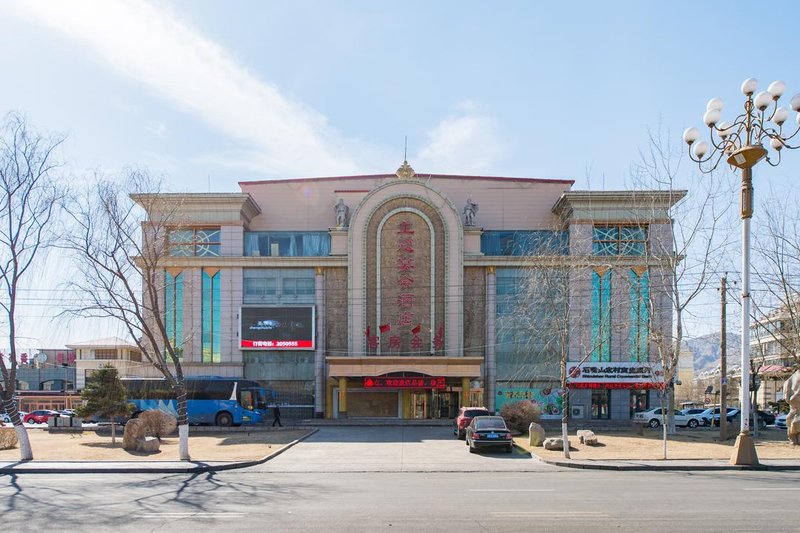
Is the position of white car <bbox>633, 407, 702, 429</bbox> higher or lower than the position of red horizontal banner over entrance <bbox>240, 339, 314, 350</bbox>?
lower

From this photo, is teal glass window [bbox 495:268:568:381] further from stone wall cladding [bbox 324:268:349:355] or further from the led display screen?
the led display screen

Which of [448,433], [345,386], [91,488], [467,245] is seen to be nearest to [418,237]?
[467,245]

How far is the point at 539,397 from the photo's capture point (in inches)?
1811

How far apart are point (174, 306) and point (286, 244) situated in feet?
31.0

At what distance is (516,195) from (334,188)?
15.2 meters

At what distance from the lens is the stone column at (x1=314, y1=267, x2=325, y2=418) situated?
4622 cm

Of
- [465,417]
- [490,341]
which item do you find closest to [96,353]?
[490,341]

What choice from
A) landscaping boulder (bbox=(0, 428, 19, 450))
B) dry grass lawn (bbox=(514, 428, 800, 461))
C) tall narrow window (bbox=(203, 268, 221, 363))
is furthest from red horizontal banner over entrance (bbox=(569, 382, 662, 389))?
landscaping boulder (bbox=(0, 428, 19, 450))

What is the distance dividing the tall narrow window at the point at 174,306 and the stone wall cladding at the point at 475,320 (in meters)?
21.2

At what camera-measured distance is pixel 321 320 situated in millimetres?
47062

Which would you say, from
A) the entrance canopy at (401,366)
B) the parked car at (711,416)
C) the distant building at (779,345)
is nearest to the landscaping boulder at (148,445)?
the entrance canopy at (401,366)

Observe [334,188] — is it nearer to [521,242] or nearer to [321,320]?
[321,320]

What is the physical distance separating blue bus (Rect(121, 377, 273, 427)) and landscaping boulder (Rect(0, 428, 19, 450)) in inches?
442

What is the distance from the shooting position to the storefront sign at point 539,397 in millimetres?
45772
